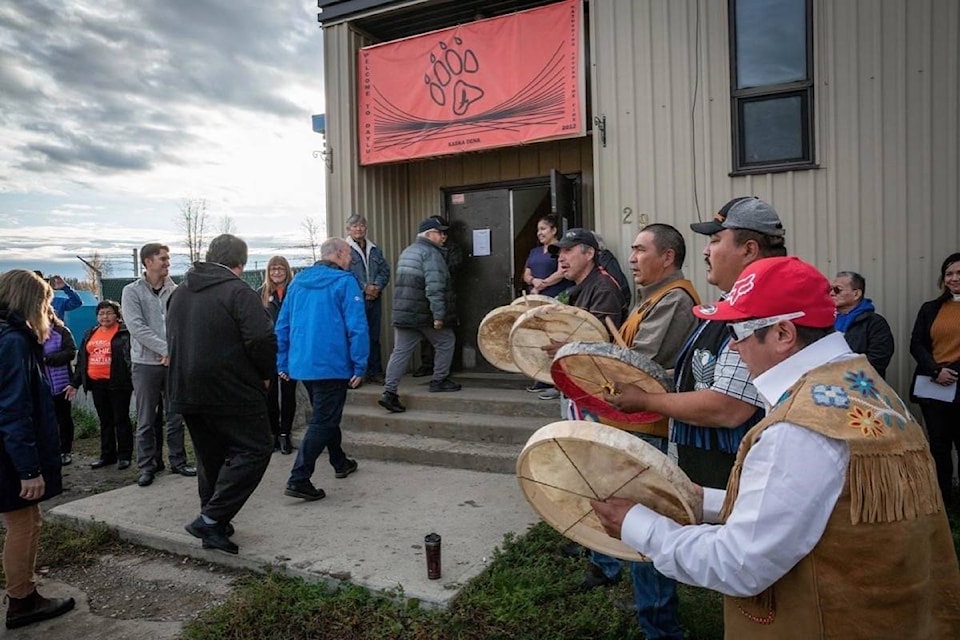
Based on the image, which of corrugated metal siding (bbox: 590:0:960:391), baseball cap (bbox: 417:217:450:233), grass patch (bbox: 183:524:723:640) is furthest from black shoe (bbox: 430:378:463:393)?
grass patch (bbox: 183:524:723:640)

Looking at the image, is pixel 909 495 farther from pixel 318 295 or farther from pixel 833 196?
pixel 833 196

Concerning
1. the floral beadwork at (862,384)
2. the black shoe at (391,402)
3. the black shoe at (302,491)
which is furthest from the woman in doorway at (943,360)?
the black shoe at (302,491)

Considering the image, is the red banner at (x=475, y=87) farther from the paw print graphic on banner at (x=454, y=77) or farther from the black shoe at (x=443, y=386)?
the black shoe at (x=443, y=386)

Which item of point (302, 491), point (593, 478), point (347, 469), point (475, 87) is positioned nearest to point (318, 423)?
point (302, 491)

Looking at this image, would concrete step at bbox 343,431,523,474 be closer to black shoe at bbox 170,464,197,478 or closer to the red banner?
black shoe at bbox 170,464,197,478

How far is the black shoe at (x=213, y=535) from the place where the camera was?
4102mm

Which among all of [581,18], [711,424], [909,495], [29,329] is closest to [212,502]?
[29,329]

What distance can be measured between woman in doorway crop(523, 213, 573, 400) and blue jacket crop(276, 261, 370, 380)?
1813mm

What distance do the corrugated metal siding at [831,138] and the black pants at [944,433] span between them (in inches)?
20.5

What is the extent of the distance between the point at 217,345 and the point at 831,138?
16.7ft

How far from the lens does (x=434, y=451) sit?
5934 mm

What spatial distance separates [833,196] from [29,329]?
5837 mm

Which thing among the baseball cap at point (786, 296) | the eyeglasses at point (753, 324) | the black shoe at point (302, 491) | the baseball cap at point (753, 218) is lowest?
the black shoe at point (302, 491)

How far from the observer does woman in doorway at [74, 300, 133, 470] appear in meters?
6.38
